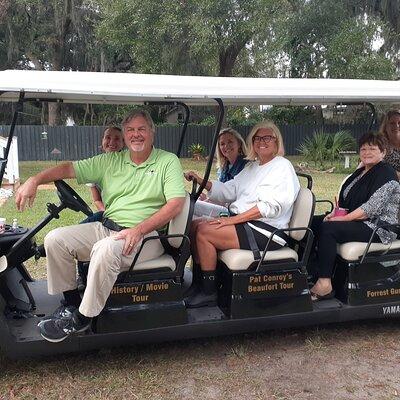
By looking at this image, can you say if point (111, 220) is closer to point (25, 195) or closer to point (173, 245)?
point (173, 245)

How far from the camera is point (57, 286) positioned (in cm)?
296

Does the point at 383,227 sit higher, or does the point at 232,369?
the point at 383,227

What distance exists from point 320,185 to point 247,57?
10.3 m

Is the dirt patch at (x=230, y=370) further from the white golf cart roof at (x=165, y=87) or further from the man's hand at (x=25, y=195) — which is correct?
the white golf cart roof at (x=165, y=87)

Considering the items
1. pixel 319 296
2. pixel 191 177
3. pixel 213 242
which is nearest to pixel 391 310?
pixel 319 296

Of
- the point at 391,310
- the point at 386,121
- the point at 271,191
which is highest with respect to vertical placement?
the point at 386,121

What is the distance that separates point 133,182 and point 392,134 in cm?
227

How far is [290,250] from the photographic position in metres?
3.26

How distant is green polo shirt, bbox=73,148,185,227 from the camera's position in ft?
10.2

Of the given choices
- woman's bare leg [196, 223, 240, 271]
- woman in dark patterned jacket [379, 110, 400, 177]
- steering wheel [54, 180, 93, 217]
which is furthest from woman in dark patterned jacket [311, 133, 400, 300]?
steering wheel [54, 180, 93, 217]

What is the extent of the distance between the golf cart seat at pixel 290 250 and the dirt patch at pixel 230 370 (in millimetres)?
651

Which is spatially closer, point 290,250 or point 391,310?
point 290,250

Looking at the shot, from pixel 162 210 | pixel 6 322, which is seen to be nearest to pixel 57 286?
pixel 6 322

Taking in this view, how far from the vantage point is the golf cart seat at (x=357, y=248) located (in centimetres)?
334
